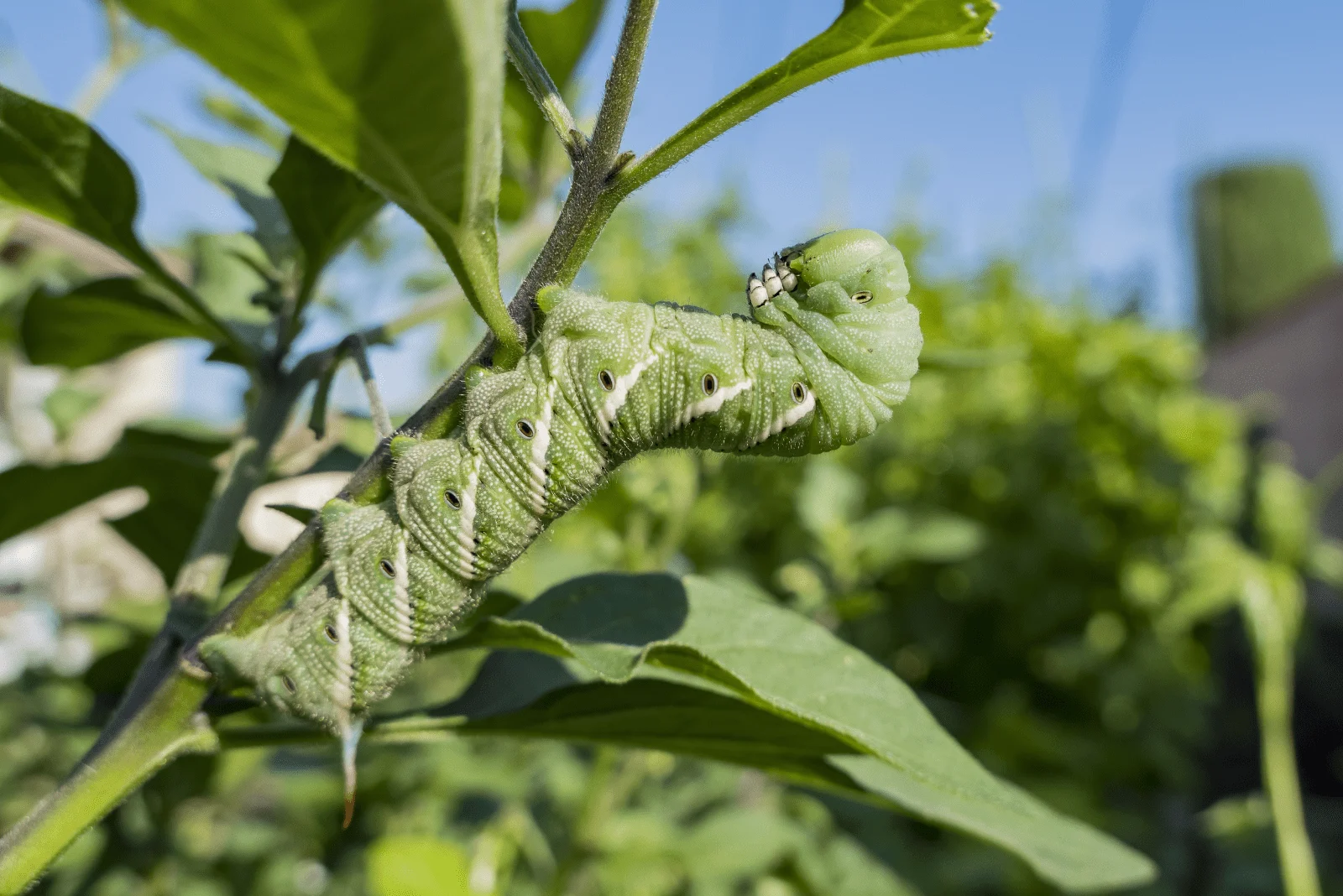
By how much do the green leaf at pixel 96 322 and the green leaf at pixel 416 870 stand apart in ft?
2.12

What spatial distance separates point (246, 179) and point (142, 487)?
1.49ft

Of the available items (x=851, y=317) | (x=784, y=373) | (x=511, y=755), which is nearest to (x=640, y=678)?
(x=784, y=373)

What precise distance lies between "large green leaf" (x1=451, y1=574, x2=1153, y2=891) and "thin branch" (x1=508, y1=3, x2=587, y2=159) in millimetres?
399

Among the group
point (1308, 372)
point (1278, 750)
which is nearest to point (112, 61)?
point (1278, 750)

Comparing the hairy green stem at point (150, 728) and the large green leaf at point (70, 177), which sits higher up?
the large green leaf at point (70, 177)

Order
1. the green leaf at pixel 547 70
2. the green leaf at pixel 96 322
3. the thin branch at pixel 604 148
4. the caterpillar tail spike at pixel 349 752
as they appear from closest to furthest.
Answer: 1. the thin branch at pixel 604 148
2. the caterpillar tail spike at pixel 349 752
3. the green leaf at pixel 96 322
4. the green leaf at pixel 547 70

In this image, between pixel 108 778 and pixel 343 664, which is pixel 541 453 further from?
pixel 108 778

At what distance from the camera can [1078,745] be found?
348cm

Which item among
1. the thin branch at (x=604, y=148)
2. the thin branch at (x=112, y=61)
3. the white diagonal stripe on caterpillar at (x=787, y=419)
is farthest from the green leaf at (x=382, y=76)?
the thin branch at (x=112, y=61)

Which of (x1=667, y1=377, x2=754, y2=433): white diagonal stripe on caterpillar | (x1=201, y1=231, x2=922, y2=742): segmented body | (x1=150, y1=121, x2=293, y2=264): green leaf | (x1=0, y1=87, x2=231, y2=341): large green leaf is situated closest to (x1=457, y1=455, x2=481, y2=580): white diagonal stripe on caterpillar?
(x1=201, y1=231, x2=922, y2=742): segmented body

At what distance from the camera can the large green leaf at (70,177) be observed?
0.88 metres

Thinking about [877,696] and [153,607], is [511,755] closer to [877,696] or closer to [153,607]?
[153,607]

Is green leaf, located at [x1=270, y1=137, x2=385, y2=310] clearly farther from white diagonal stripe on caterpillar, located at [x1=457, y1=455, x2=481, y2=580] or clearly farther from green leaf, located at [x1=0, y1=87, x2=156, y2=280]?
white diagonal stripe on caterpillar, located at [x1=457, y1=455, x2=481, y2=580]

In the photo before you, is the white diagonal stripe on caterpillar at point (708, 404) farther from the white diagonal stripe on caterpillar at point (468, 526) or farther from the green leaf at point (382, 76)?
the green leaf at point (382, 76)
